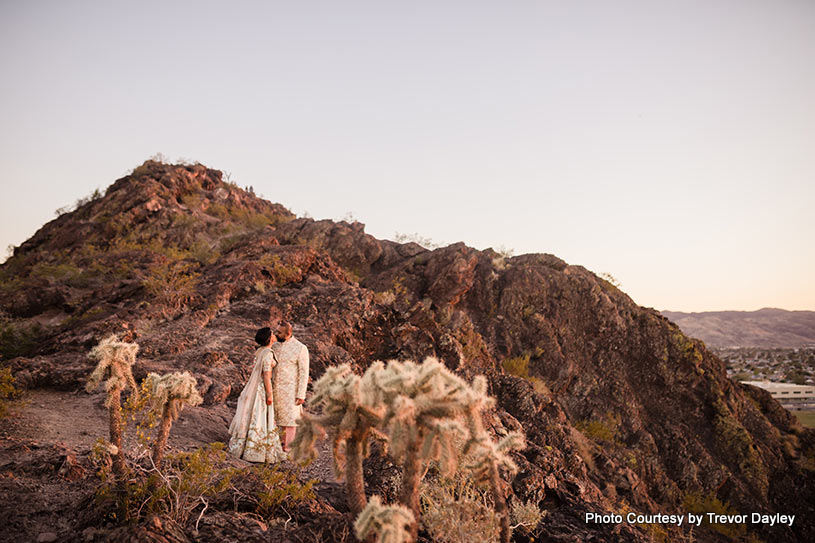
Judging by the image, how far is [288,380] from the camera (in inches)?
238

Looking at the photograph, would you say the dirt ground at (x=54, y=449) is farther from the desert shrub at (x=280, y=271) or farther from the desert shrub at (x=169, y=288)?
the desert shrub at (x=280, y=271)

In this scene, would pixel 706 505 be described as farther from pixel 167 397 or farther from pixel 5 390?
pixel 5 390

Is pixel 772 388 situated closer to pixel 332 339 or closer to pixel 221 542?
pixel 332 339

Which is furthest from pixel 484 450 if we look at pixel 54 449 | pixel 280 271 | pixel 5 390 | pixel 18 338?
pixel 18 338

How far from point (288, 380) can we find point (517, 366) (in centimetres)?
1082

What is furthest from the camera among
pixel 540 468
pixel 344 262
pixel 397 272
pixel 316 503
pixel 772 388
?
pixel 772 388

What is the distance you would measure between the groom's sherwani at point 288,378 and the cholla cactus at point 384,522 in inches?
155

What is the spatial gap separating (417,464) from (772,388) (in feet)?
131

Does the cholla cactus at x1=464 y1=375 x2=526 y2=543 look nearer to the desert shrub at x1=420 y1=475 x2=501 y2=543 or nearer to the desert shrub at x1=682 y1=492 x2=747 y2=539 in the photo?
the desert shrub at x1=420 y1=475 x2=501 y2=543

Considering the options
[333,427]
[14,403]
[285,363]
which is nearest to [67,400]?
[14,403]

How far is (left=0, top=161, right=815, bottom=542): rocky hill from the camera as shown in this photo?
8.73 m

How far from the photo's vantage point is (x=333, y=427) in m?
2.80

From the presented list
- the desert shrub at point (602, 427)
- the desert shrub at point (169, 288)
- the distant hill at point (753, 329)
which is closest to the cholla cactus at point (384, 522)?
the desert shrub at point (169, 288)

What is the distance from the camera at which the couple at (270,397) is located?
5.65m
